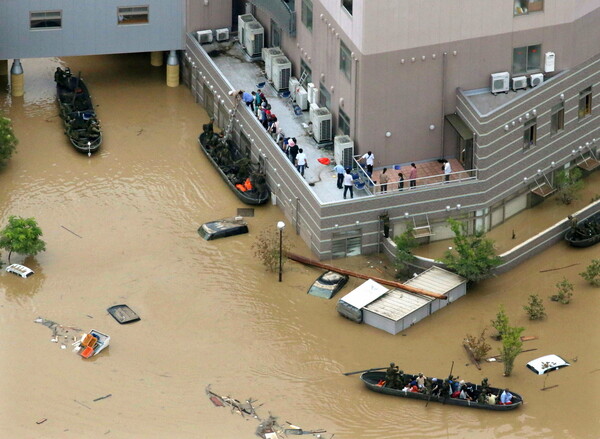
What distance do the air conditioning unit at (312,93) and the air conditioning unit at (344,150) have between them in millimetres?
4251

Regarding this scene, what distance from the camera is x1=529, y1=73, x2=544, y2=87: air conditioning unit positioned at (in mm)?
79688

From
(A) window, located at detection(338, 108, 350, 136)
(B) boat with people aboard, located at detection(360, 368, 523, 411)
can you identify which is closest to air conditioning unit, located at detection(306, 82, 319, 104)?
(A) window, located at detection(338, 108, 350, 136)

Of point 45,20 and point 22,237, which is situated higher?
point 45,20

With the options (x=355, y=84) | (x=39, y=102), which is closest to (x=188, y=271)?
(x=355, y=84)

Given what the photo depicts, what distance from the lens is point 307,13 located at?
8344 cm

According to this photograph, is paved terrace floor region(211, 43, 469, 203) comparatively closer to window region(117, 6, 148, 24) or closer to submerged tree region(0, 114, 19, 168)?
window region(117, 6, 148, 24)

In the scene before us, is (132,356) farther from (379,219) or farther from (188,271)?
(379,219)

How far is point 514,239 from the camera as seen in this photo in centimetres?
7906

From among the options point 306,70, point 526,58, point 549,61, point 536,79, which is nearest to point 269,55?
point 306,70

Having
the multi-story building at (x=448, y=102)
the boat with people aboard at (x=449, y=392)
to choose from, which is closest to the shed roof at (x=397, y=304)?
the multi-story building at (x=448, y=102)

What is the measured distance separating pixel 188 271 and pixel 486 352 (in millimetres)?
14690

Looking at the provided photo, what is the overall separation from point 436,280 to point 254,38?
2097 cm

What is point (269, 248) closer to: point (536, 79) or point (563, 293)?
point (563, 293)

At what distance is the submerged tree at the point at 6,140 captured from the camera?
83.6 metres
